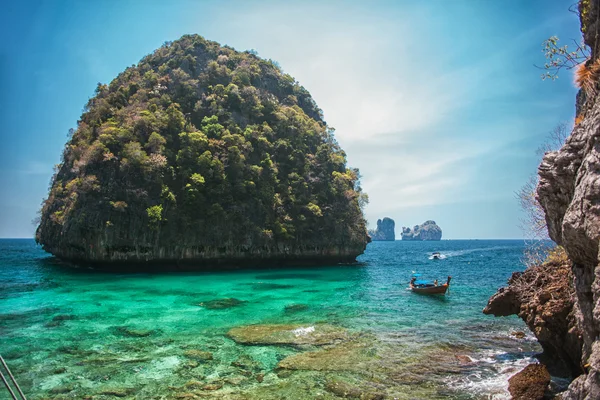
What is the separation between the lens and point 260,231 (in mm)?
37625

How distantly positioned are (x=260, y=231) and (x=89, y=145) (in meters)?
19.6

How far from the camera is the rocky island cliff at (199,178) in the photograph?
33.3m

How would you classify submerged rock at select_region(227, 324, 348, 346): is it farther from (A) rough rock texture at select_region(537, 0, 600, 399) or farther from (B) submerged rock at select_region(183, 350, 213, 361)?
(A) rough rock texture at select_region(537, 0, 600, 399)

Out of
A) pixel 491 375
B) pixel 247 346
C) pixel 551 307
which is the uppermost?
pixel 551 307

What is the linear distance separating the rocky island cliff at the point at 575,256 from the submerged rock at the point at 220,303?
12.5 metres

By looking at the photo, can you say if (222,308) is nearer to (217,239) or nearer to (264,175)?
(217,239)

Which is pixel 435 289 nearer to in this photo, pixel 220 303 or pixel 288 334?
pixel 288 334

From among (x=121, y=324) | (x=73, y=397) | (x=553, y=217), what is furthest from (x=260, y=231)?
(x=553, y=217)

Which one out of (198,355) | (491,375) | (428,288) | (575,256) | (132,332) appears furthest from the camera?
(428,288)

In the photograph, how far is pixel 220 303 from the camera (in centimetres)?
1894

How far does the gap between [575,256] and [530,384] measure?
3.60 meters

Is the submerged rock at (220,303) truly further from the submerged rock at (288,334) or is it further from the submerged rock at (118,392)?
the submerged rock at (118,392)

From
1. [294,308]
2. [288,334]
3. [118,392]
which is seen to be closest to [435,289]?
[294,308]

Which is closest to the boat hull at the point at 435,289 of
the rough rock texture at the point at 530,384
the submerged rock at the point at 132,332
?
the rough rock texture at the point at 530,384
